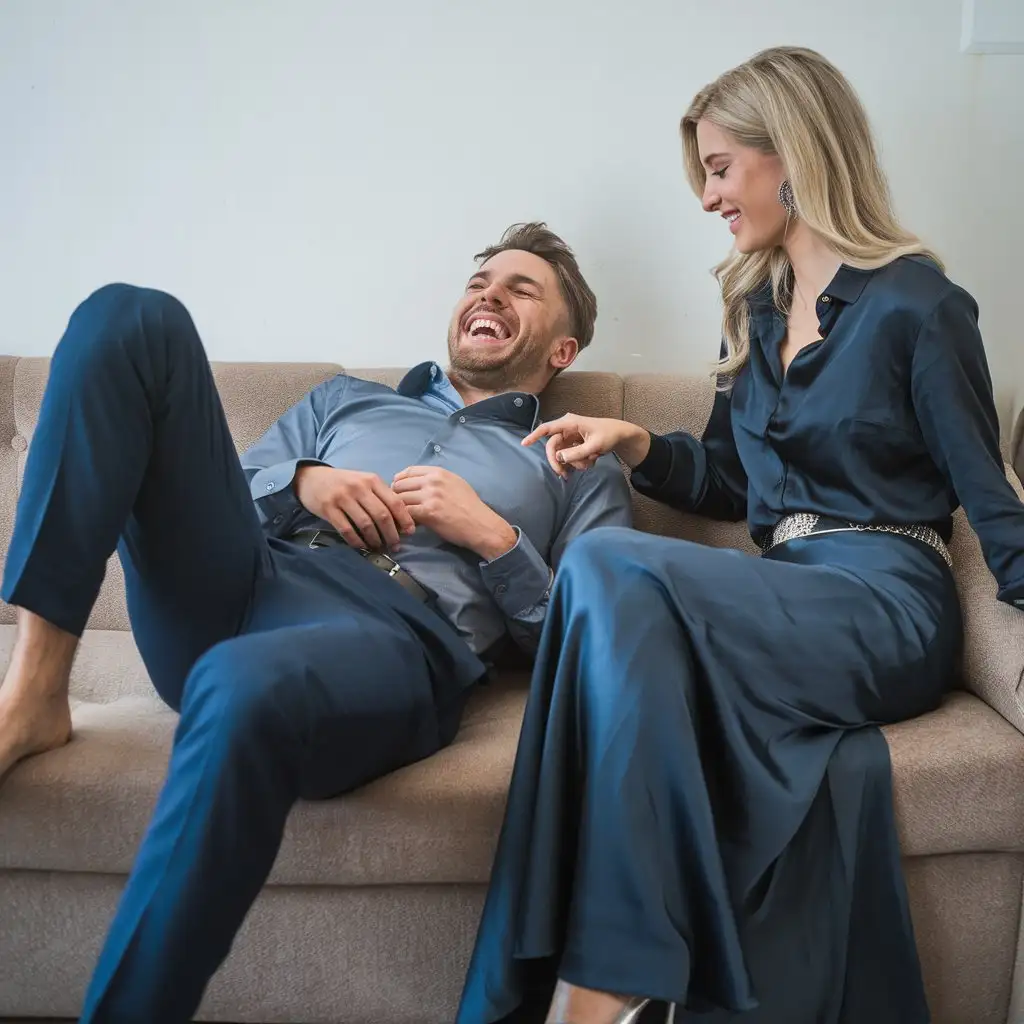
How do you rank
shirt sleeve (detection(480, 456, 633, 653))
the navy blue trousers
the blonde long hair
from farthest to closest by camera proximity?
the blonde long hair
shirt sleeve (detection(480, 456, 633, 653))
the navy blue trousers

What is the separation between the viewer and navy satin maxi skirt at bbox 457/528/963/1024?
3.61ft

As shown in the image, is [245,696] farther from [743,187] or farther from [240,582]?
[743,187]

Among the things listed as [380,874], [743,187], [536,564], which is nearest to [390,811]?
[380,874]

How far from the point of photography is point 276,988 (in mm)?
1313

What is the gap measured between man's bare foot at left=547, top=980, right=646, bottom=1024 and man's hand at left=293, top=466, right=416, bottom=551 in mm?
656

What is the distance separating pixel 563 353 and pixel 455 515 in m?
0.55

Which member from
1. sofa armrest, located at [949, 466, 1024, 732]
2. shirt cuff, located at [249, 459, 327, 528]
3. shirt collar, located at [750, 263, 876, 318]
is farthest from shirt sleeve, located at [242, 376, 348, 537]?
sofa armrest, located at [949, 466, 1024, 732]

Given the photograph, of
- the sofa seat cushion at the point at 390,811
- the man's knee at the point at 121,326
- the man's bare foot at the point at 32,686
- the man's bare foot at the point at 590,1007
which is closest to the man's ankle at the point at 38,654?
the man's bare foot at the point at 32,686

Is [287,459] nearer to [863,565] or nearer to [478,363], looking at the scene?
[478,363]

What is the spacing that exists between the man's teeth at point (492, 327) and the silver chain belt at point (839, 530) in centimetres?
58

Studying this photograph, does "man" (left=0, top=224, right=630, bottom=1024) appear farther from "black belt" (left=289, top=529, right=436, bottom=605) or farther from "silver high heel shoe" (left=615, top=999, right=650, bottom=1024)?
"silver high heel shoe" (left=615, top=999, right=650, bottom=1024)

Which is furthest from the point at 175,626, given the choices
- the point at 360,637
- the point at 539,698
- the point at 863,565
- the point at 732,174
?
the point at 732,174

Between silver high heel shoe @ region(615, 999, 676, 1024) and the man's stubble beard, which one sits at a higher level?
the man's stubble beard

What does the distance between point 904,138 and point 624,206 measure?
0.57 metres
